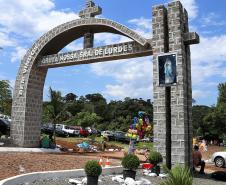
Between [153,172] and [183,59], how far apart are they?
14.3 ft

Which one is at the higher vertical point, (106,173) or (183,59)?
(183,59)

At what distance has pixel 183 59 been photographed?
1328 cm

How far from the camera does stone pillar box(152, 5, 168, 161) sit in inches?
522

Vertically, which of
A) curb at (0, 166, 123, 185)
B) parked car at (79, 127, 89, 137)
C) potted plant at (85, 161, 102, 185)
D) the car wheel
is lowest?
the car wheel

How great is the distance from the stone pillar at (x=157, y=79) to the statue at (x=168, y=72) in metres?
0.39

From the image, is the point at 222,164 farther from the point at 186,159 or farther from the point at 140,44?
the point at 140,44

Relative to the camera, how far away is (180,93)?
12984 mm

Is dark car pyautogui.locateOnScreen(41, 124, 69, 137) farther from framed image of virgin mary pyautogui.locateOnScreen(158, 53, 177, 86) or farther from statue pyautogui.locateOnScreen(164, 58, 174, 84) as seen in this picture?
statue pyautogui.locateOnScreen(164, 58, 174, 84)

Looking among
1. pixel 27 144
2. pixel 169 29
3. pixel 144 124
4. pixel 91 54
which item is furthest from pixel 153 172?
pixel 27 144

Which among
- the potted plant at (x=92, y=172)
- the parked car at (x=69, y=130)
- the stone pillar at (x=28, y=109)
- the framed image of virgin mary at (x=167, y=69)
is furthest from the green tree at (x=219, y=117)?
the potted plant at (x=92, y=172)

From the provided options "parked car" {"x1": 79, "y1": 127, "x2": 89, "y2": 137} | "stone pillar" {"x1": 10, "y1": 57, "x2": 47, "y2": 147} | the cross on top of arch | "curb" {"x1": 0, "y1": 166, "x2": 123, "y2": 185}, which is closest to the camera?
"curb" {"x1": 0, "y1": 166, "x2": 123, "y2": 185}

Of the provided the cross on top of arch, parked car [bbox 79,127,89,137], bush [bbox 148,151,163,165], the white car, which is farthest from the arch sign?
parked car [bbox 79,127,89,137]

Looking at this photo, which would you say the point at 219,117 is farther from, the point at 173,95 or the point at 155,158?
the point at 155,158

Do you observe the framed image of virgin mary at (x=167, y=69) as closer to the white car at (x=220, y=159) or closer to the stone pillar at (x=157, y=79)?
the stone pillar at (x=157, y=79)
